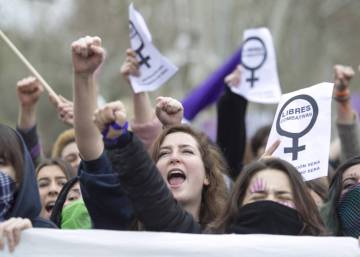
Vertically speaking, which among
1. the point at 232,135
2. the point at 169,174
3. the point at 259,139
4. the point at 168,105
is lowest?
the point at 259,139

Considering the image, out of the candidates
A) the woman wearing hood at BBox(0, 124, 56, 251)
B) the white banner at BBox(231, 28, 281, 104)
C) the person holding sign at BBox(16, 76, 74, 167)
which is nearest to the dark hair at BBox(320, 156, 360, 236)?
the woman wearing hood at BBox(0, 124, 56, 251)

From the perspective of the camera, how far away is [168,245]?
5527 mm

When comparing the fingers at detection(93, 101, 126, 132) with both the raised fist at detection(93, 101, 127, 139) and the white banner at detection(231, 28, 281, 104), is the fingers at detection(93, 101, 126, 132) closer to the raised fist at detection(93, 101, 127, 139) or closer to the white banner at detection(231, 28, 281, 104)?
the raised fist at detection(93, 101, 127, 139)

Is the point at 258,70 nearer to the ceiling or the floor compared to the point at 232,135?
nearer to the ceiling

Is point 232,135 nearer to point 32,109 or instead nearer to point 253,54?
point 253,54

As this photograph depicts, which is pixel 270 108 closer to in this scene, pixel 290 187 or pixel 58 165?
pixel 58 165

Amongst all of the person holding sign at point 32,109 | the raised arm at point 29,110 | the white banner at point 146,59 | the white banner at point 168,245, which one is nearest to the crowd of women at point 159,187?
the white banner at point 168,245

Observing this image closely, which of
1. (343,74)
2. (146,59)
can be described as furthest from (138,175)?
(146,59)

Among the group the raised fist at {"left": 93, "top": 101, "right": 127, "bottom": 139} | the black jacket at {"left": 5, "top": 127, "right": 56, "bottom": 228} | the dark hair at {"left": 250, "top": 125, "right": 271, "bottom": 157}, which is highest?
the raised fist at {"left": 93, "top": 101, "right": 127, "bottom": 139}

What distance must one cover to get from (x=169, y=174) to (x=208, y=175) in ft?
0.84

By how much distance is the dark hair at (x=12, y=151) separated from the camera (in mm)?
5879

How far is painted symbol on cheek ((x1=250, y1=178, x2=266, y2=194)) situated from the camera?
19.1 ft

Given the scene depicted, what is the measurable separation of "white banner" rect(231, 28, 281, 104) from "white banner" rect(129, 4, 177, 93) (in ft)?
2.00

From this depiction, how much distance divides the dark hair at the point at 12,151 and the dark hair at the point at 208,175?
76 cm
